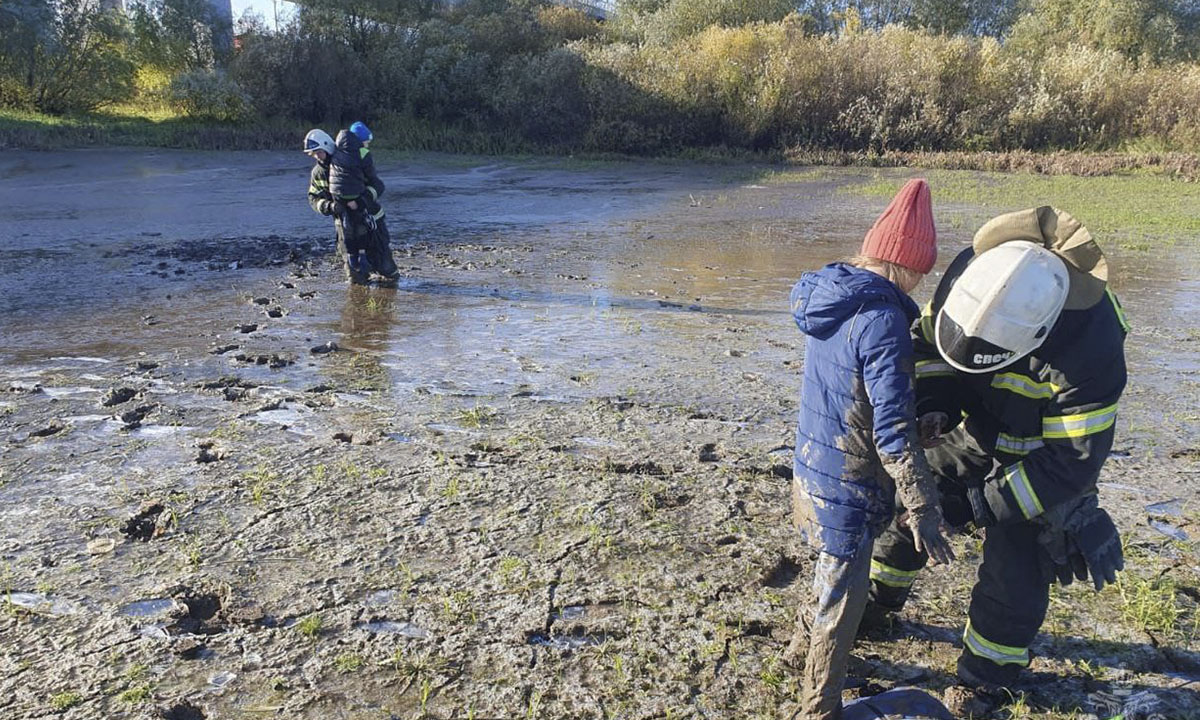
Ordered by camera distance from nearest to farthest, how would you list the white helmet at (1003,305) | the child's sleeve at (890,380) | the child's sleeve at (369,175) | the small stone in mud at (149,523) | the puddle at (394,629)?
the white helmet at (1003,305) → the child's sleeve at (890,380) → the puddle at (394,629) → the small stone in mud at (149,523) → the child's sleeve at (369,175)

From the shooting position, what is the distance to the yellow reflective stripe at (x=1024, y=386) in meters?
2.90

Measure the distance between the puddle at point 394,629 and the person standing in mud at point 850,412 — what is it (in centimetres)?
151

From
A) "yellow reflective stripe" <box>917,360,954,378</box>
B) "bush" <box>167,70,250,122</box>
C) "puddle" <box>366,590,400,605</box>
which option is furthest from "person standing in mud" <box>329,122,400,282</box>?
"bush" <box>167,70,250,122</box>

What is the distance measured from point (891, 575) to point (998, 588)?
0.44 m

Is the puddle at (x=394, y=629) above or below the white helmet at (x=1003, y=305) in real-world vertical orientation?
below

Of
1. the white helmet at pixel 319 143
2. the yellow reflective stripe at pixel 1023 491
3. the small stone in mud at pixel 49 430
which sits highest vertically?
the white helmet at pixel 319 143

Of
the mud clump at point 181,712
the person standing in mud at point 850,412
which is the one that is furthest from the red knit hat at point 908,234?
the mud clump at point 181,712

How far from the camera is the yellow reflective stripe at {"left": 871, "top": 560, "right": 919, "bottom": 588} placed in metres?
3.47

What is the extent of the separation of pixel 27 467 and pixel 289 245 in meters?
8.41

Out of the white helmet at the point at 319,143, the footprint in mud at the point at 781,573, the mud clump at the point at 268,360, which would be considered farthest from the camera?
the white helmet at the point at 319,143

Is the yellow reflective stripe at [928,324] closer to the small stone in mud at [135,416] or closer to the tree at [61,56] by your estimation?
the small stone in mud at [135,416]

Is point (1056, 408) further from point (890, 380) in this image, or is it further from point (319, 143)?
point (319, 143)

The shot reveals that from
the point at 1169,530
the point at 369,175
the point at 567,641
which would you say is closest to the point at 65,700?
the point at 567,641

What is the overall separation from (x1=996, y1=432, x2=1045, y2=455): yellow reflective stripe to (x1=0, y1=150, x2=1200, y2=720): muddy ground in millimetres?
926
